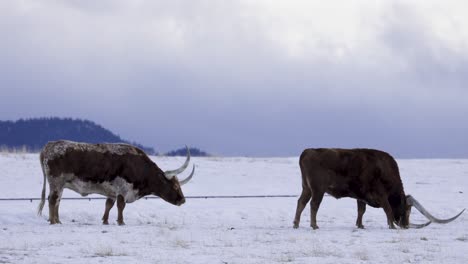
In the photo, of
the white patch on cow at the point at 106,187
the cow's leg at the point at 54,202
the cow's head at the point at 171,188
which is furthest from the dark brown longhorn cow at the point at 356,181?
the cow's leg at the point at 54,202

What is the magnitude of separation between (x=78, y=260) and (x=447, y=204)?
16992 mm

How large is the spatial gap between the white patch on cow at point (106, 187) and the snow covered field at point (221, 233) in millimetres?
893

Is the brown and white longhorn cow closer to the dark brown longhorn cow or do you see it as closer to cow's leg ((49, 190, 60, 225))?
cow's leg ((49, 190, 60, 225))

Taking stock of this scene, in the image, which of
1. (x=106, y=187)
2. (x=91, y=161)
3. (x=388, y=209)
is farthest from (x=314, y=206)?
(x=91, y=161)

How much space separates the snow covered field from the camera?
11883 mm

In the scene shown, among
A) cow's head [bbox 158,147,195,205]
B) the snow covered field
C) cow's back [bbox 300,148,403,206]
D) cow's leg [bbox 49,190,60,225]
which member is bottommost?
the snow covered field

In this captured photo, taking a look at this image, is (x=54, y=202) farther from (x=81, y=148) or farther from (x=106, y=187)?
(x=81, y=148)

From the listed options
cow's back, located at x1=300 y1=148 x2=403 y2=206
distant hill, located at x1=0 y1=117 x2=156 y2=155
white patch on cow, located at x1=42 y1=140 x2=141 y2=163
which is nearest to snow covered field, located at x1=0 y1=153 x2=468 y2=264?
cow's back, located at x1=300 y1=148 x2=403 y2=206

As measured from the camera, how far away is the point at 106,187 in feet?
59.6

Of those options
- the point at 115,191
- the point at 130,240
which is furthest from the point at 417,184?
the point at 130,240

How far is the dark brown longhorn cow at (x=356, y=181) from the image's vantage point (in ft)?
56.5

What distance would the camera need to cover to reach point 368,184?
1748cm

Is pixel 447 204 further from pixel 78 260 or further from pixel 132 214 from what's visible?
pixel 78 260

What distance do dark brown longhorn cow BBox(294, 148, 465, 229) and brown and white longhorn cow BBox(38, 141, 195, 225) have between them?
9.05ft
